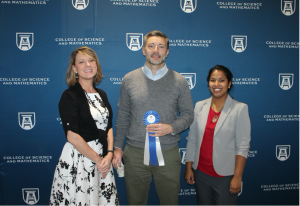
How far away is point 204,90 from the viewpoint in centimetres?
226

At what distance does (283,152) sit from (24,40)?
350 centimetres

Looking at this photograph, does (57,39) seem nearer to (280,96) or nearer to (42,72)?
(42,72)

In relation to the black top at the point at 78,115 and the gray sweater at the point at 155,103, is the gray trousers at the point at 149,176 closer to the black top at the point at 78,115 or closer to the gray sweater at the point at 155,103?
the gray sweater at the point at 155,103

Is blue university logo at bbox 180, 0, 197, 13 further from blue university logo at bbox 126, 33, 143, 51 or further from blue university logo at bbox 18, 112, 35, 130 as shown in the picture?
blue university logo at bbox 18, 112, 35, 130

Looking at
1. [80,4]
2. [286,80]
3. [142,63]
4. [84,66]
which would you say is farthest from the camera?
[286,80]

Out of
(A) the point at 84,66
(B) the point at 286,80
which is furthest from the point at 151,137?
(B) the point at 286,80

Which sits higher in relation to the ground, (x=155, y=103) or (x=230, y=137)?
(x=155, y=103)

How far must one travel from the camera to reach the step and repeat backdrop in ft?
6.84

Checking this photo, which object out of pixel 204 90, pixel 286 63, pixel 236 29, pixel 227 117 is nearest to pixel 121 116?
pixel 227 117

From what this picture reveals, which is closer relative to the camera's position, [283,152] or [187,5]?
[187,5]

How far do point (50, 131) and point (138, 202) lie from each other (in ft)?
4.38

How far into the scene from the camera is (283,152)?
7.73 feet

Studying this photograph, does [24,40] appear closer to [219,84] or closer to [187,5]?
[187,5]

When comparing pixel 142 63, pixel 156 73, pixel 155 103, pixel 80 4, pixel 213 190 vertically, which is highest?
pixel 80 4
